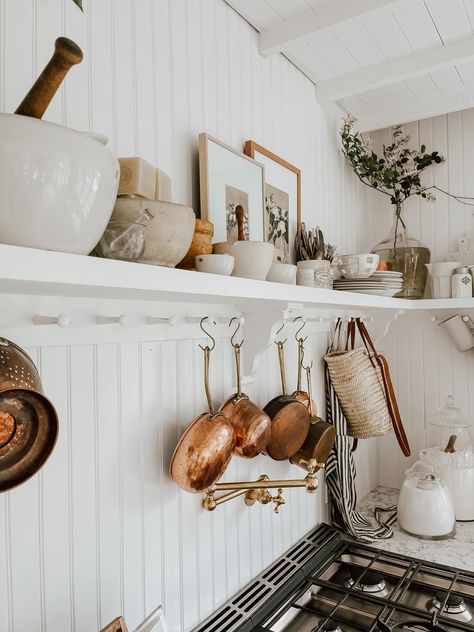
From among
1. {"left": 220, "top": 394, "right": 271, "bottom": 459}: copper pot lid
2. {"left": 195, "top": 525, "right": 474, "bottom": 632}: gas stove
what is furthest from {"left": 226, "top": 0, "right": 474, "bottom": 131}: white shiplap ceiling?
{"left": 195, "top": 525, "right": 474, "bottom": 632}: gas stove

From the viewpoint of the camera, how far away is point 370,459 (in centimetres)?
203

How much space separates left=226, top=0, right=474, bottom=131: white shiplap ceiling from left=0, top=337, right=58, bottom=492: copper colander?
109 cm

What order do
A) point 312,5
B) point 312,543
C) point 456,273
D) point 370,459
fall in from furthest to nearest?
1. point 370,459
2. point 456,273
3. point 312,543
4. point 312,5

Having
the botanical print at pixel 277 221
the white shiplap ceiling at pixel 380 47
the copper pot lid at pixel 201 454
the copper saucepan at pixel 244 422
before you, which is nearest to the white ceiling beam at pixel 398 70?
the white shiplap ceiling at pixel 380 47

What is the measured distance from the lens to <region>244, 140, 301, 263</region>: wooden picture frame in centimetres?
130

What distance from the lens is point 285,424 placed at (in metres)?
1.28

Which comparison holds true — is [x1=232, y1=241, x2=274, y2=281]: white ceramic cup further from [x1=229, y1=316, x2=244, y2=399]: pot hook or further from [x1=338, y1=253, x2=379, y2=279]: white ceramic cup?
[x1=338, y1=253, x2=379, y2=279]: white ceramic cup

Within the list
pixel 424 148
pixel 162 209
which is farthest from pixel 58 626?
pixel 424 148

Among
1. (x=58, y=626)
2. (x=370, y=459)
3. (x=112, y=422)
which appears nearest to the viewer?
(x=58, y=626)

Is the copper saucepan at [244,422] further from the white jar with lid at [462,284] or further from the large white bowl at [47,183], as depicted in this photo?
the white jar with lid at [462,284]

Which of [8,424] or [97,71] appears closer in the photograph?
[8,424]

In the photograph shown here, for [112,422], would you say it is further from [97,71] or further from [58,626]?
[97,71]

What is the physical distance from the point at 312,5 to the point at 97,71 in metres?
0.67

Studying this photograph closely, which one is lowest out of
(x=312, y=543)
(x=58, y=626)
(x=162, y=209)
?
(x=312, y=543)
